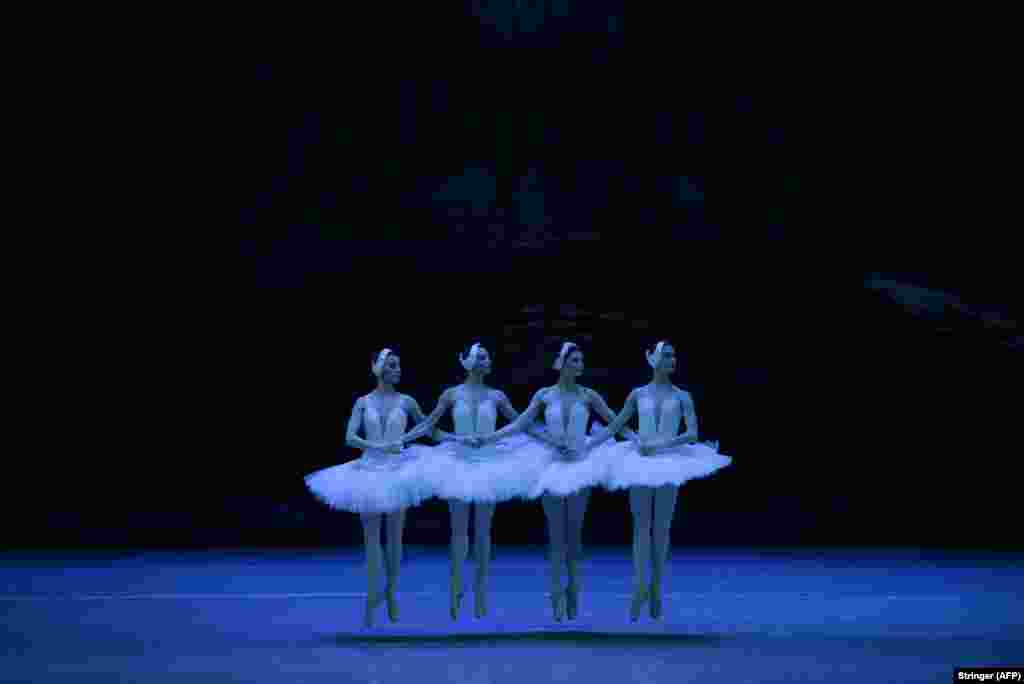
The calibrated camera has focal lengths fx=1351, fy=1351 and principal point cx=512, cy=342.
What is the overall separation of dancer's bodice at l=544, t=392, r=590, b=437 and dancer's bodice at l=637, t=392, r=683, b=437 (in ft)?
1.04

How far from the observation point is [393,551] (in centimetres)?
723

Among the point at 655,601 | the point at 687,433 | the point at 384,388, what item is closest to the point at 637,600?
the point at 655,601

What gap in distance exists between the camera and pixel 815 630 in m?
6.98

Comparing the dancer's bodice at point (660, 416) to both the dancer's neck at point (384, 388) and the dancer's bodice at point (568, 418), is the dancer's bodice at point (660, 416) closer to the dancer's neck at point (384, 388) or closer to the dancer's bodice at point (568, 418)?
the dancer's bodice at point (568, 418)

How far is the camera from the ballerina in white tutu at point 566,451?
7176mm

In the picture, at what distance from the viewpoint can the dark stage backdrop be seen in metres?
12.1

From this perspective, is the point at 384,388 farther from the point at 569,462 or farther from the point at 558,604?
the point at 558,604

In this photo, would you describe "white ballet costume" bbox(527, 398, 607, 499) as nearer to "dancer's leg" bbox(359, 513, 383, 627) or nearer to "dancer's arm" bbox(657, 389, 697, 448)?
"dancer's arm" bbox(657, 389, 697, 448)

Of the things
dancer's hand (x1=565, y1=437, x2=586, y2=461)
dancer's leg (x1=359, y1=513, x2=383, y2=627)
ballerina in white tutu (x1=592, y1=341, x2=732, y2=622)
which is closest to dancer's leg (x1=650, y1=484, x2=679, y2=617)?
ballerina in white tutu (x1=592, y1=341, x2=732, y2=622)

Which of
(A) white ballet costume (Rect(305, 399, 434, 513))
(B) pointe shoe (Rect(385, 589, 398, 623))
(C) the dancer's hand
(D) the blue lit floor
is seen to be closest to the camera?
(D) the blue lit floor

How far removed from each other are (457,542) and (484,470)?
1.59ft

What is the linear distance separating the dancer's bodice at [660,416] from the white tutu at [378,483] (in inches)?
46.3

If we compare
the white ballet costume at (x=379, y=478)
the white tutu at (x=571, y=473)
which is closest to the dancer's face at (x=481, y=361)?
the white ballet costume at (x=379, y=478)

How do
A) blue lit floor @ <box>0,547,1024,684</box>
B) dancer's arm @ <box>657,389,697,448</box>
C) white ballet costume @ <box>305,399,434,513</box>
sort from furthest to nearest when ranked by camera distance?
1. dancer's arm @ <box>657,389,697,448</box>
2. white ballet costume @ <box>305,399,434,513</box>
3. blue lit floor @ <box>0,547,1024,684</box>
